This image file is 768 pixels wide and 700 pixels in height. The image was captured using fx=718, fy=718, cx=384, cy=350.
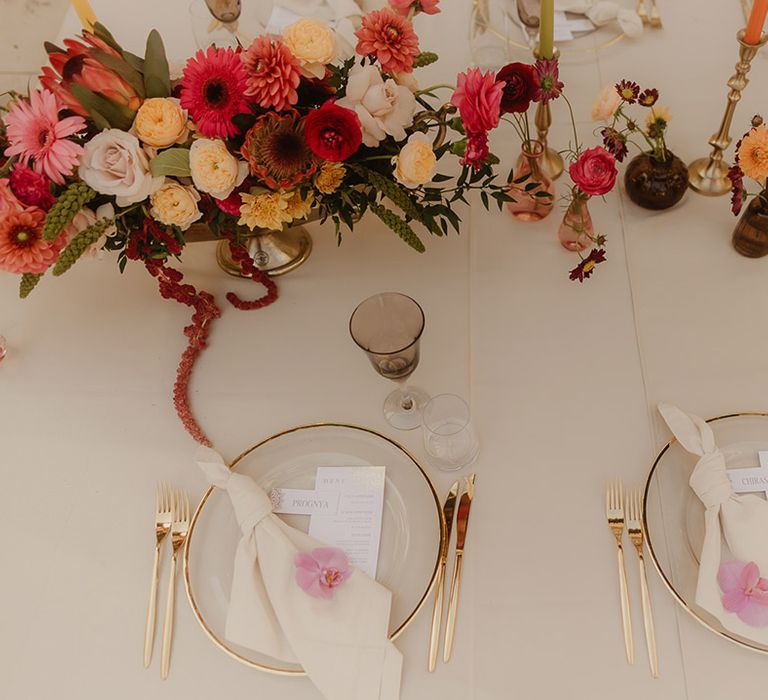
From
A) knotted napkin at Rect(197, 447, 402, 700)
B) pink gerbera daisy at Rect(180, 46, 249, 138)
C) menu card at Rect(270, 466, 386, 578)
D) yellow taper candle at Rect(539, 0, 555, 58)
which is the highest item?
yellow taper candle at Rect(539, 0, 555, 58)

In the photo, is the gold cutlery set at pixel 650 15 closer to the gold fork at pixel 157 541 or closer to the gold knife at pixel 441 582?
the gold knife at pixel 441 582

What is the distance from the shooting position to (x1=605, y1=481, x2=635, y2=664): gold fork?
2.62 feet

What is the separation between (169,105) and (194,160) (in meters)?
0.07

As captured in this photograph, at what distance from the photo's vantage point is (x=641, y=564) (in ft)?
Answer: 2.74

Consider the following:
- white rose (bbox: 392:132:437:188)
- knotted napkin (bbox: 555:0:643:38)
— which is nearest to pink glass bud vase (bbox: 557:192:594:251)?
white rose (bbox: 392:132:437:188)

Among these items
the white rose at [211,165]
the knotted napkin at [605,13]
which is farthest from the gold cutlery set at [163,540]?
the knotted napkin at [605,13]

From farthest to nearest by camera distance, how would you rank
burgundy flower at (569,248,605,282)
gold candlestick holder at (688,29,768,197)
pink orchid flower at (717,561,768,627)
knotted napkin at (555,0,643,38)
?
knotted napkin at (555,0,643,38) → gold candlestick holder at (688,29,768,197) → burgundy flower at (569,248,605,282) → pink orchid flower at (717,561,768,627)

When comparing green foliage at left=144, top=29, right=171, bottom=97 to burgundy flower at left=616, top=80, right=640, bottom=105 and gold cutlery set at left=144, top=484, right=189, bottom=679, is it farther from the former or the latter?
burgundy flower at left=616, top=80, right=640, bottom=105

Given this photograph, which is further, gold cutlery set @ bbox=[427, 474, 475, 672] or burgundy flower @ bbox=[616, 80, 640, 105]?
burgundy flower @ bbox=[616, 80, 640, 105]

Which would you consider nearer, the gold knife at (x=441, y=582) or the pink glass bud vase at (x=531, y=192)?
the gold knife at (x=441, y=582)

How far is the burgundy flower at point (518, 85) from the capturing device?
2.96 ft

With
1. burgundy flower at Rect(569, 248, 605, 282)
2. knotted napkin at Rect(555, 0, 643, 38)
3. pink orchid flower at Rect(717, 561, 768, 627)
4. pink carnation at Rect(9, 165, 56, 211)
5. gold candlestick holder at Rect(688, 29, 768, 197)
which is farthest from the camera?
knotted napkin at Rect(555, 0, 643, 38)

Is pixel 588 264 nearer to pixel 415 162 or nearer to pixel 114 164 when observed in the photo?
pixel 415 162

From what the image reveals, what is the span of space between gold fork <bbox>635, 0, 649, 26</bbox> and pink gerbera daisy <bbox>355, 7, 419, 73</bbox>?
2.29 feet
